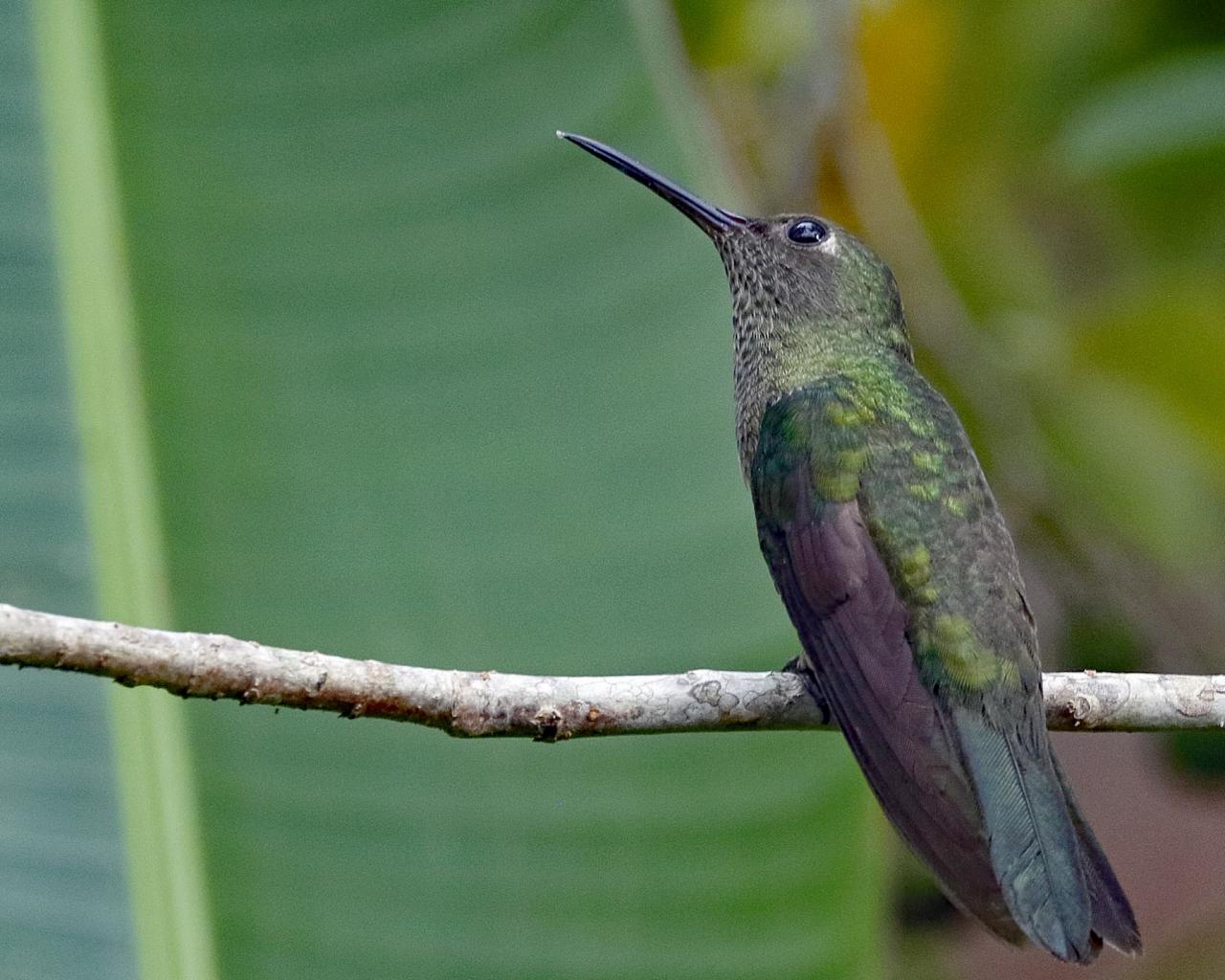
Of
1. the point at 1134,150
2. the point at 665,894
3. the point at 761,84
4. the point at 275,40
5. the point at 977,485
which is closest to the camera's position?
the point at 665,894

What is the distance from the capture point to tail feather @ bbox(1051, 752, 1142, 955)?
206cm

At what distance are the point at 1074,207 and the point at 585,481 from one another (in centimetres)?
288

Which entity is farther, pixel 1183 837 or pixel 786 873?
pixel 1183 837

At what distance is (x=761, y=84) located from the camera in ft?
14.4

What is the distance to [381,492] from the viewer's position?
2.37 m

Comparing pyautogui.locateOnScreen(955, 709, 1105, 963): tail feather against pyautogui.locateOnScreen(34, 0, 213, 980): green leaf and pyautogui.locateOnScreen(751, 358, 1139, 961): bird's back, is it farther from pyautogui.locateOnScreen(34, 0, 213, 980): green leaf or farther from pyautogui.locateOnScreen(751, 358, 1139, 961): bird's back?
pyautogui.locateOnScreen(34, 0, 213, 980): green leaf

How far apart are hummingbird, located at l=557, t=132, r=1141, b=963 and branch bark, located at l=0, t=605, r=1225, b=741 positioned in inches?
4.9

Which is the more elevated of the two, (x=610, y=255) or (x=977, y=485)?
(x=610, y=255)

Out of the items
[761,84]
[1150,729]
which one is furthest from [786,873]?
[761,84]

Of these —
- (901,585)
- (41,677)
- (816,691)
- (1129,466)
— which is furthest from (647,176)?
(1129,466)

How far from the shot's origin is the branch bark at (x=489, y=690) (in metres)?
1.50

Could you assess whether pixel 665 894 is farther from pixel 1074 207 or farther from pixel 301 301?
pixel 1074 207

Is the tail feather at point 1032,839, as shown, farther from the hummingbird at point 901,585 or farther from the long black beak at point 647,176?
the long black beak at point 647,176

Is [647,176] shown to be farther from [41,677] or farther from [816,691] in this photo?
[41,677]
